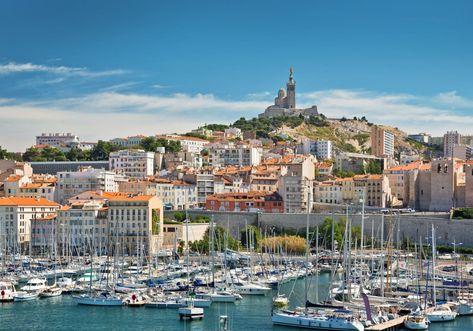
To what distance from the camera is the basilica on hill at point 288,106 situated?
378 ft

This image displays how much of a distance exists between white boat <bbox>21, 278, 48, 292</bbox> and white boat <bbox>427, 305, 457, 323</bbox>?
16.1 m

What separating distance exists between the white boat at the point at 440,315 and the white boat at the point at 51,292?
1548 cm

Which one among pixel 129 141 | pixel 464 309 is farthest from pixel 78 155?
pixel 464 309

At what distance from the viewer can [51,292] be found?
37406 millimetres

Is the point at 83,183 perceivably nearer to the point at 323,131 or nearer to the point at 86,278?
the point at 86,278

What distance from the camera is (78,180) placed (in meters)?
63.1

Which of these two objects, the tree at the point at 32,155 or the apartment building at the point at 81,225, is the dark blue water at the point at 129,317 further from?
the tree at the point at 32,155

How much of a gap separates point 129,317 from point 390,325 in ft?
30.8

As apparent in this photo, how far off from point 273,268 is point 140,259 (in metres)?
6.79

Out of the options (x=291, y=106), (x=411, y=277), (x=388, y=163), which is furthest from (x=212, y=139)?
(x=411, y=277)

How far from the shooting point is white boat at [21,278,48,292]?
123ft

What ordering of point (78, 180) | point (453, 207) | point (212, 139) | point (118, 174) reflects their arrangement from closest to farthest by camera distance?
point (453, 207) < point (78, 180) < point (118, 174) < point (212, 139)

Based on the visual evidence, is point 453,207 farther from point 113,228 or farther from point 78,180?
point 78,180

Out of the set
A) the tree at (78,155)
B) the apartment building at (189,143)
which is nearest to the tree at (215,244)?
the apartment building at (189,143)
